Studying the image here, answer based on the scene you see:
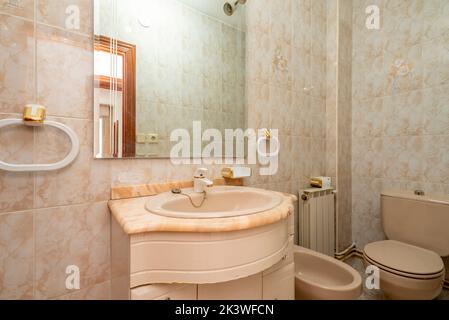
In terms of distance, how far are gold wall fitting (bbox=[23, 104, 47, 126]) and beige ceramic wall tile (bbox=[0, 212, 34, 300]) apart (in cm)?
33

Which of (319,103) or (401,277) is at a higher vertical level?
(319,103)

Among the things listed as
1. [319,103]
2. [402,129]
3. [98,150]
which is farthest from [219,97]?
[402,129]

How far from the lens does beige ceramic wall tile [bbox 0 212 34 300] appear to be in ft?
2.45

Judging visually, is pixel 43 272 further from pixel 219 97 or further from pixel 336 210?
pixel 336 210

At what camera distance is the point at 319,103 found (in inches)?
71.8

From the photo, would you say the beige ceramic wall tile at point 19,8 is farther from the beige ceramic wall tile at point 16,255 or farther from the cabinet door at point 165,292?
the cabinet door at point 165,292

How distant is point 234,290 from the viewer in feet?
2.50

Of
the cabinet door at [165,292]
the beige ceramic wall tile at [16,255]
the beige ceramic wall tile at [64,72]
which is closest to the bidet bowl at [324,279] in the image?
the cabinet door at [165,292]

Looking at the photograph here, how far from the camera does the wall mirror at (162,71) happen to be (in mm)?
917

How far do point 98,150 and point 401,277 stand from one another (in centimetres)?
163

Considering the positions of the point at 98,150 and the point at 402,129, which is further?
the point at 402,129

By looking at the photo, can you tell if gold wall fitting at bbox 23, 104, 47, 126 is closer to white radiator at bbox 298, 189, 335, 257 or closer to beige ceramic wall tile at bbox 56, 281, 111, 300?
beige ceramic wall tile at bbox 56, 281, 111, 300

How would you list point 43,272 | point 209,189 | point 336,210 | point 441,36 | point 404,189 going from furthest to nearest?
point 336,210 → point 404,189 → point 441,36 → point 209,189 → point 43,272

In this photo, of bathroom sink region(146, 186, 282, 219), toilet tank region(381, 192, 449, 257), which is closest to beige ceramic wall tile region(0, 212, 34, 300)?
bathroom sink region(146, 186, 282, 219)
